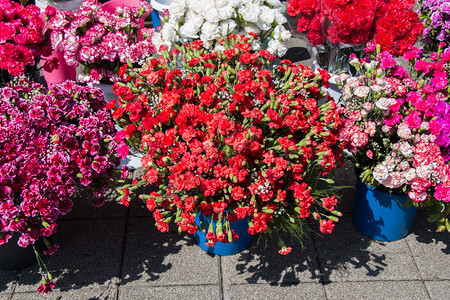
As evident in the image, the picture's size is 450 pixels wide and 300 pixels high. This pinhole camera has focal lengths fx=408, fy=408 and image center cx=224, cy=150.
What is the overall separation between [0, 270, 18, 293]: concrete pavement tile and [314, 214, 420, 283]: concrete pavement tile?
5.95 feet

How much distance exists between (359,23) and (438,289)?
5.29 ft

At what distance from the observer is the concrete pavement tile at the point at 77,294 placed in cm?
230

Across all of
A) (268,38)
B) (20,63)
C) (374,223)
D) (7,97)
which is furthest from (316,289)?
(20,63)

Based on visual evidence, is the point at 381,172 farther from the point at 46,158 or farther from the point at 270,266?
the point at 46,158

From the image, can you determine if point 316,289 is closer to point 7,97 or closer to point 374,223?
point 374,223

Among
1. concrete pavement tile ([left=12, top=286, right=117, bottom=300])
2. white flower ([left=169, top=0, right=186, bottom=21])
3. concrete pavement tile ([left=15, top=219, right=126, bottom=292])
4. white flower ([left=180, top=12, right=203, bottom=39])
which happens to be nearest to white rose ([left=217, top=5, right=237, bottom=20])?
white flower ([left=180, top=12, right=203, bottom=39])

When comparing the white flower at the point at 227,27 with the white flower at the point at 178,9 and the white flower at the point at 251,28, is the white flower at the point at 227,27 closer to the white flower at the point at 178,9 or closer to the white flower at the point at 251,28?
the white flower at the point at 251,28

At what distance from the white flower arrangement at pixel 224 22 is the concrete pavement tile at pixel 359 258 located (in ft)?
4.14

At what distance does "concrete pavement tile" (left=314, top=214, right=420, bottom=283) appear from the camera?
239cm

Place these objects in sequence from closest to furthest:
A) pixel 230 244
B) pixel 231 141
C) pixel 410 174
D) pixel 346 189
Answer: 1. pixel 231 141
2. pixel 410 174
3. pixel 230 244
4. pixel 346 189

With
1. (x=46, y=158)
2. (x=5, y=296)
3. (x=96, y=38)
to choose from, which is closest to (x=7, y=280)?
(x=5, y=296)

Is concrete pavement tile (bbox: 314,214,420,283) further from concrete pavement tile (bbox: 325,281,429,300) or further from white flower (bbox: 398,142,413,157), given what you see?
white flower (bbox: 398,142,413,157)

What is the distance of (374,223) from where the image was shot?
2.52 m

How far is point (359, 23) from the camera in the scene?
8.13 feet
